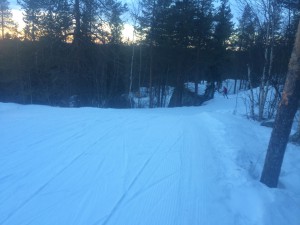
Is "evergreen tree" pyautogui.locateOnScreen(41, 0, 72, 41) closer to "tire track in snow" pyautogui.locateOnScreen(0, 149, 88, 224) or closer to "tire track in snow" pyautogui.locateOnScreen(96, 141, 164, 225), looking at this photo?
"tire track in snow" pyautogui.locateOnScreen(0, 149, 88, 224)

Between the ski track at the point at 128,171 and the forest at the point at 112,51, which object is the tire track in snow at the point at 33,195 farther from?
the forest at the point at 112,51

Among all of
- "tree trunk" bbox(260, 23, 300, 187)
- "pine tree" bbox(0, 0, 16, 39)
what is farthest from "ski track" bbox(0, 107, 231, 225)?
"pine tree" bbox(0, 0, 16, 39)

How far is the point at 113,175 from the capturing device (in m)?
5.33

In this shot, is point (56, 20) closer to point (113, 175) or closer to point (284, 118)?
point (113, 175)

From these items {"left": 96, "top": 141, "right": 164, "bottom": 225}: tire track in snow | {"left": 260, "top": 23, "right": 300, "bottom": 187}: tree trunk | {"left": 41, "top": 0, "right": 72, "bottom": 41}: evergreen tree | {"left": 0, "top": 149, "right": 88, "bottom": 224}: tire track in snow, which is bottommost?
{"left": 0, "top": 149, "right": 88, "bottom": 224}: tire track in snow

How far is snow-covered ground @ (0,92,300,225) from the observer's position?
4.07 metres

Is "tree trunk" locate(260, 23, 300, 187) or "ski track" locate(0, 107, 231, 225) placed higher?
"tree trunk" locate(260, 23, 300, 187)

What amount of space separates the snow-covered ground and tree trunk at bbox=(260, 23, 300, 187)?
32 centimetres

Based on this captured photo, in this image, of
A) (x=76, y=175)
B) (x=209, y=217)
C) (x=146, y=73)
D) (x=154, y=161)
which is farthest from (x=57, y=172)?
(x=146, y=73)

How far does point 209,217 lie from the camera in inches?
161

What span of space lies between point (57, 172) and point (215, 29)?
24.7 meters

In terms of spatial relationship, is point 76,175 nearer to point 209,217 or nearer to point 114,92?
point 209,217

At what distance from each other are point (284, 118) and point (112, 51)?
17071mm

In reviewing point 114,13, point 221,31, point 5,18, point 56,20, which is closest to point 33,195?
point 56,20
